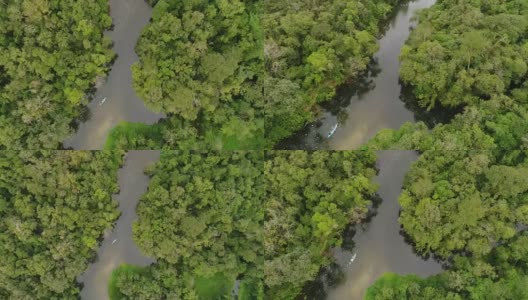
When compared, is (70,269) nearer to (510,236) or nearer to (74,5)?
(74,5)

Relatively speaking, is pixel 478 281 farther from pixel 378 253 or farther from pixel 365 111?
pixel 365 111

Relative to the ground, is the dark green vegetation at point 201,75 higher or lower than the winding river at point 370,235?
higher

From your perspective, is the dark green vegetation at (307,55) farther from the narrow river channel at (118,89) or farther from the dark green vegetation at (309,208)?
the narrow river channel at (118,89)

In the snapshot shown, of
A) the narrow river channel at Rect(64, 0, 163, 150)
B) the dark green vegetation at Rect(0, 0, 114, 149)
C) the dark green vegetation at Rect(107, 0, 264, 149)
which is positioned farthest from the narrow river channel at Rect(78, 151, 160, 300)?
the dark green vegetation at Rect(0, 0, 114, 149)

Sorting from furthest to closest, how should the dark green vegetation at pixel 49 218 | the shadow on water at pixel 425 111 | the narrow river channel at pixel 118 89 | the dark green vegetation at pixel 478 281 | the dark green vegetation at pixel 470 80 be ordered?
1. the narrow river channel at pixel 118 89
2. the shadow on water at pixel 425 111
3. the dark green vegetation at pixel 49 218
4. the dark green vegetation at pixel 470 80
5. the dark green vegetation at pixel 478 281

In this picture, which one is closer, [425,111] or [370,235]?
[370,235]

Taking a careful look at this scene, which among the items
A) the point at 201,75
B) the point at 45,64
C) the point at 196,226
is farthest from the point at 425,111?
the point at 45,64

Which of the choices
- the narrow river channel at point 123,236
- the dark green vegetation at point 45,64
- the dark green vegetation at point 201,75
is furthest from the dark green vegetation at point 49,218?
the dark green vegetation at point 201,75
